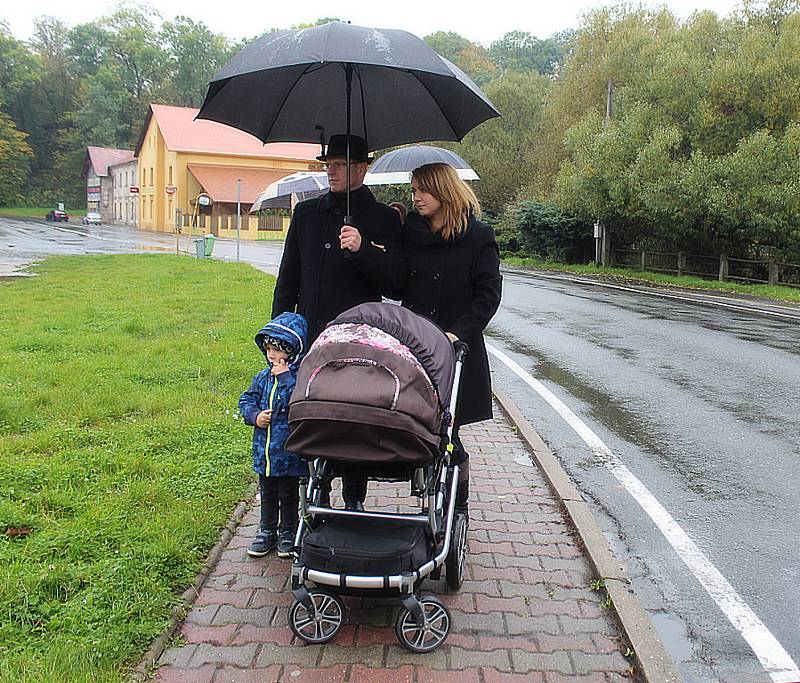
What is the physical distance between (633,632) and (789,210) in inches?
781

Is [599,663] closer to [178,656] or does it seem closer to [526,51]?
[178,656]

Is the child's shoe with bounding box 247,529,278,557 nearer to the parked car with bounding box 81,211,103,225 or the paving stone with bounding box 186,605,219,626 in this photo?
the paving stone with bounding box 186,605,219,626

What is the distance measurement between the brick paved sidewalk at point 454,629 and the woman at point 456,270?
1.99 feet

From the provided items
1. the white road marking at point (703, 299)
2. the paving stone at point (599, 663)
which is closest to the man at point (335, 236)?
the paving stone at point (599, 663)

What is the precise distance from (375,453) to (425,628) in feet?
2.59

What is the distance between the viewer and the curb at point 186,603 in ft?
10.0

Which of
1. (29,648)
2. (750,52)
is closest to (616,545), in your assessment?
(29,648)

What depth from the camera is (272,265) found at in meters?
27.8

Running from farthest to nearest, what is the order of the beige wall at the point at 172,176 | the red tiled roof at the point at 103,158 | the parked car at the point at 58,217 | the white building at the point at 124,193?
1. the red tiled roof at the point at 103,158
2. the white building at the point at 124,193
3. the parked car at the point at 58,217
4. the beige wall at the point at 172,176

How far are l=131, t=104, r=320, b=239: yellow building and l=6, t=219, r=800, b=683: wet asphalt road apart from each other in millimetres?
45928

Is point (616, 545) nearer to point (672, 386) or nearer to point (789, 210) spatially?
point (672, 386)

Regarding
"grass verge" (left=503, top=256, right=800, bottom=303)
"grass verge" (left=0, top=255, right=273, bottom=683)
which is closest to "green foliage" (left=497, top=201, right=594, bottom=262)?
"grass verge" (left=503, top=256, right=800, bottom=303)

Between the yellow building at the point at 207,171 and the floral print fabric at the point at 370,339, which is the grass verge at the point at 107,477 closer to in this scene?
the floral print fabric at the point at 370,339

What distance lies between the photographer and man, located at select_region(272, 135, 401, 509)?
13.2ft
